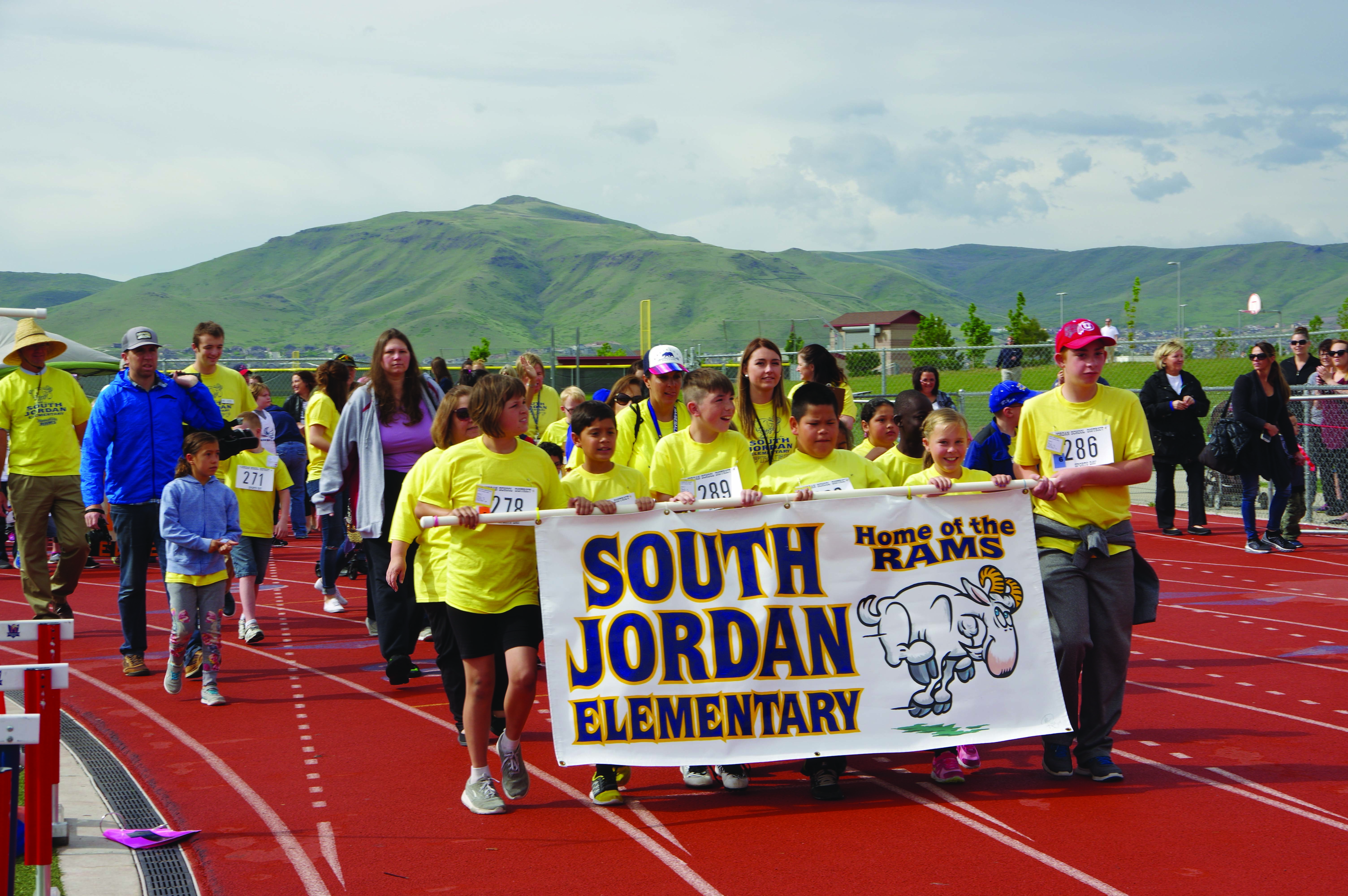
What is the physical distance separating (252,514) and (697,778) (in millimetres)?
4649

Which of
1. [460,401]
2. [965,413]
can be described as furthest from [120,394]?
[965,413]

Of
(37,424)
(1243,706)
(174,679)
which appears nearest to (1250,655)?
(1243,706)

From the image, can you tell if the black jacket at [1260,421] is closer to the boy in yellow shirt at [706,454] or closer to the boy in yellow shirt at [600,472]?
the boy in yellow shirt at [706,454]

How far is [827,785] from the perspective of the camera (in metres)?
5.09

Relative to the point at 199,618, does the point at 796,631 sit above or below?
above

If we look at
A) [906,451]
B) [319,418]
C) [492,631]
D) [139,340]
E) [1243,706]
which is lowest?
[1243,706]

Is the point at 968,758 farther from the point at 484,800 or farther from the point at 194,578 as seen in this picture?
the point at 194,578

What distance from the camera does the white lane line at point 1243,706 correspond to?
6086 millimetres

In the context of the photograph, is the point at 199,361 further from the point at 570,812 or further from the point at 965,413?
the point at 965,413

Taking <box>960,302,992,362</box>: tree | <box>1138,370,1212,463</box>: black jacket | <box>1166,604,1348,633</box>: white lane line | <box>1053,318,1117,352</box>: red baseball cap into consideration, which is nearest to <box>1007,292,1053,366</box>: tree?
<box>960,302,992,362</box>: tree

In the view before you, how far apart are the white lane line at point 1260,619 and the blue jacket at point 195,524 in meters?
7.18

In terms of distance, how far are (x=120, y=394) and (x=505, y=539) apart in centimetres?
384

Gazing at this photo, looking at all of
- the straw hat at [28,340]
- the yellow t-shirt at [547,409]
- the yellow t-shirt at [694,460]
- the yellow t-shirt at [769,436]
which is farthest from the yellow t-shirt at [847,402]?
the straw hat at [28,340]

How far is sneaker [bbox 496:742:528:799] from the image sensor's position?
16.7 ft
